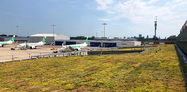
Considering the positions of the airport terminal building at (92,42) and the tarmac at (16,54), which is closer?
the tarmac at (16,54)

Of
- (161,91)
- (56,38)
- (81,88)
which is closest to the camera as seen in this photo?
(161,91)

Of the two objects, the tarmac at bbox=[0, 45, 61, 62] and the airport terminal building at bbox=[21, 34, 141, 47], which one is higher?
the airport terminal building at bbox=[21, 34, 141, 47]

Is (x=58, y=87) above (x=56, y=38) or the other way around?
the other way around

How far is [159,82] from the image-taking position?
1273 centimetres

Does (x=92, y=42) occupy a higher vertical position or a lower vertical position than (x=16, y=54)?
higher

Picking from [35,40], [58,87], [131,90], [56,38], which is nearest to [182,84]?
[131,90]

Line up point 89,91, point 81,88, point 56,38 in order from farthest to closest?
point 56,38 → point 81,88 → point 89,91

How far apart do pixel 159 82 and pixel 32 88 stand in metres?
12.4

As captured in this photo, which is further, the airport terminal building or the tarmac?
the airport terminal building

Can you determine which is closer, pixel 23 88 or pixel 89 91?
Answer: pixel 89 91

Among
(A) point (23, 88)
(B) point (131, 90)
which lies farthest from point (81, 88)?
(A) point (23, 88)

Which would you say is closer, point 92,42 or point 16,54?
point 16,54

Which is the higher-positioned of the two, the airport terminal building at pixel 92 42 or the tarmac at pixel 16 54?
the airport terminal building at pixel 92 42

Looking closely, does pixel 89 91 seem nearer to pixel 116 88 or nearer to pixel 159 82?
pixel 116 88
